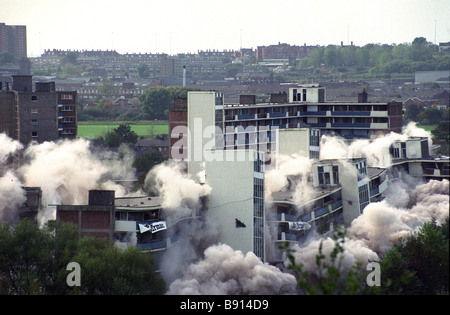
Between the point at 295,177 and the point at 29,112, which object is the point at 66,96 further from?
the point at 295,177

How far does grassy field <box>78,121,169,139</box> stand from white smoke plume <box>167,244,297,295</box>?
2918 inches

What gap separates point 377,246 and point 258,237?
645cm

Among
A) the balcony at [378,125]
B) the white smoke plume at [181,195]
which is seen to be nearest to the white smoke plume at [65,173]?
the white smoke plume at [181,195]

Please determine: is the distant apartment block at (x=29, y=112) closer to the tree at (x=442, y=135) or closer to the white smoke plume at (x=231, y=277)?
the tree at (x=442, y=135)

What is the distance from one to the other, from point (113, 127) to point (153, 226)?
86742 mm

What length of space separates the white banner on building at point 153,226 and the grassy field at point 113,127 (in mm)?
73099

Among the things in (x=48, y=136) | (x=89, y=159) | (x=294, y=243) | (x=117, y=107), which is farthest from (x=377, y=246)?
(x=117, y=107)

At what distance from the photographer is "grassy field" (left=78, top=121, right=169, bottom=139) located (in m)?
118

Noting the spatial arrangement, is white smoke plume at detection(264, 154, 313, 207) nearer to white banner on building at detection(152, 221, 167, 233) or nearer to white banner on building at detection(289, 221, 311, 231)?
white banner on building at detection(289, 221, 311, 231)

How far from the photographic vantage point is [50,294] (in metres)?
35.6

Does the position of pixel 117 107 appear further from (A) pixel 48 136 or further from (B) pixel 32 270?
(B) pixel 32 270

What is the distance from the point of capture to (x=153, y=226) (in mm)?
39406

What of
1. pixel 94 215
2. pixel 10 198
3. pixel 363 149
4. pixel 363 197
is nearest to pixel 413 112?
pixel 363 149
